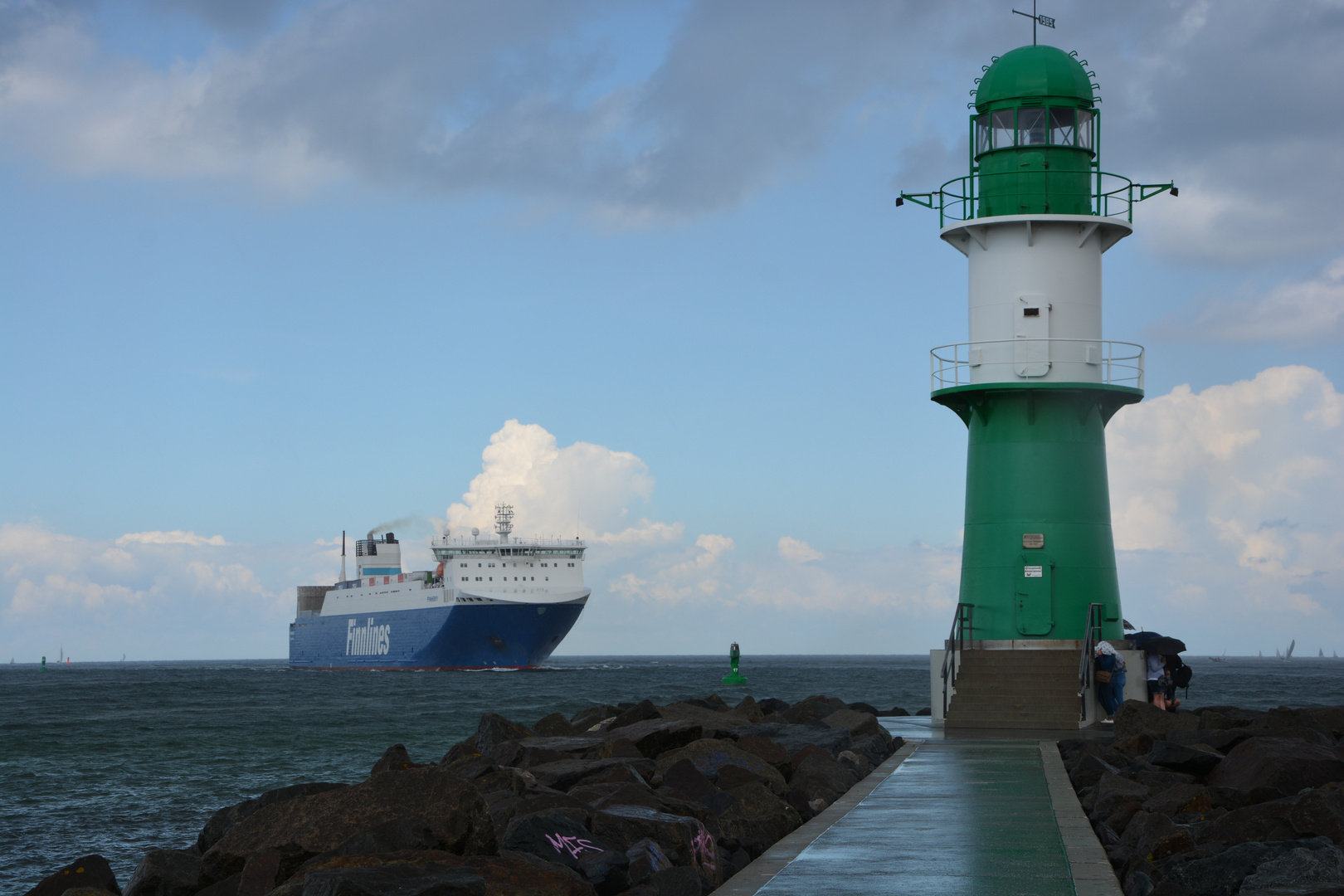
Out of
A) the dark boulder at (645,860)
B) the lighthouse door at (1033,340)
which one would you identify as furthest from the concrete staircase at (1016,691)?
the dark boulder at (645,860)

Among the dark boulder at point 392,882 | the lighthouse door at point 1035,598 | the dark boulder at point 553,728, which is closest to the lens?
the dark boulder at point 392,882

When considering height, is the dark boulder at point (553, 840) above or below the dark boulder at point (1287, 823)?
below

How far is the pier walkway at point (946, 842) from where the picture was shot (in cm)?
492

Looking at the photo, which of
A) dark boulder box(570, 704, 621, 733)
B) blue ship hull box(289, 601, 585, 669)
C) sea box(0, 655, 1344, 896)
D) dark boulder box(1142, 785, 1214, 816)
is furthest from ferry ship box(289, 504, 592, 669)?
dark boulder box(1142, 785, 1214, 816)

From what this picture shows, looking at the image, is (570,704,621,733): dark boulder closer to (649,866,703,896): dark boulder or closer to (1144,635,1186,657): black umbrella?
(1144,635,1186,657): black umbrella

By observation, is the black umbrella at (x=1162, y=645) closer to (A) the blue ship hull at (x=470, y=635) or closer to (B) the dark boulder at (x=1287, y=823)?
(B) the dark boulder at (x=1287, y=823)

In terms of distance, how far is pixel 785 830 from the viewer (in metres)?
6.84

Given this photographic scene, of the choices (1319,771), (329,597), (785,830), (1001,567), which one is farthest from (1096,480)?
(329,597)

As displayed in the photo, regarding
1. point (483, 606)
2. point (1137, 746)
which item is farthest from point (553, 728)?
point (483, 606)

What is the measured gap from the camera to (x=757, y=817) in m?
6.89

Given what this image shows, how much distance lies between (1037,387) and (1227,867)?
898 centimetres

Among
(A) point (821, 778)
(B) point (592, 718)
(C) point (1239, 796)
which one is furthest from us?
(B) point (592, 718)

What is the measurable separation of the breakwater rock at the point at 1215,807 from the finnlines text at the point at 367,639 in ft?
199

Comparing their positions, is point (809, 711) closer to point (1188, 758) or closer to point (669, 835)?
point (1188, 758)
